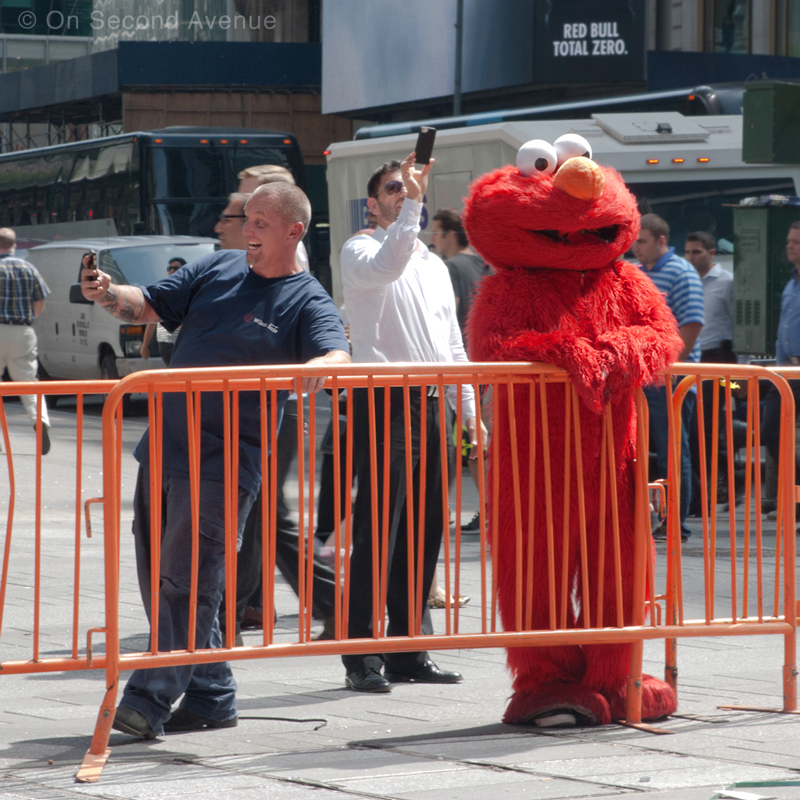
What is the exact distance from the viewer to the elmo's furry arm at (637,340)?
4.39 meters

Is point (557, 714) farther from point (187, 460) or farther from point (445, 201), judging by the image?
point (445, 201)

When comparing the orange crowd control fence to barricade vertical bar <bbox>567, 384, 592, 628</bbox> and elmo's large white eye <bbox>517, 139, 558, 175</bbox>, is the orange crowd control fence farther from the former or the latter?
elmo's large white eye <bbox>517, 139, 558, 175</bbox>

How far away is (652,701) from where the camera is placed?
14.9ft

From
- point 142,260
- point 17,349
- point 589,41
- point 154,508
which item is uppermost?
point 589,41

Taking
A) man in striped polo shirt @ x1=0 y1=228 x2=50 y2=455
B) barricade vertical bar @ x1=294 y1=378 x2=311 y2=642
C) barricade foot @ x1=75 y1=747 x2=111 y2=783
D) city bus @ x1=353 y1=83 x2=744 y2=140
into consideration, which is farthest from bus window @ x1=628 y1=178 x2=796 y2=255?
barricade foot @ x1=75 y1=747 x2=111 y2=783

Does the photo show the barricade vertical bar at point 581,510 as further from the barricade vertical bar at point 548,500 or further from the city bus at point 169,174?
the city bus at point 169,174

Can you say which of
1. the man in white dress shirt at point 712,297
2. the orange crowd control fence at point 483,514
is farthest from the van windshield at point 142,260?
the orange crowd control fence at point 483,514

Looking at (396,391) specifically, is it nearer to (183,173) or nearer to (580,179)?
(580,179)

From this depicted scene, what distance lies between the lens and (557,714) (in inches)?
174

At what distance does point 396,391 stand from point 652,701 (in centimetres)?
150

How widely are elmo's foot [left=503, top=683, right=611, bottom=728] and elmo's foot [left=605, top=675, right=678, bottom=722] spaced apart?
0.05 metres

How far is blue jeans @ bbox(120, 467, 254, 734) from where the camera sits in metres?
4.33

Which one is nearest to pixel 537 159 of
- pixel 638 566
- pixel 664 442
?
pixel 638 566

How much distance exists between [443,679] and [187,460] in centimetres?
145
